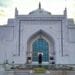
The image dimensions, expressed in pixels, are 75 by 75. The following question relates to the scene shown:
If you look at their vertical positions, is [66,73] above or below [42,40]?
below

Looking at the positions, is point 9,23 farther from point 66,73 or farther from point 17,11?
point 66,73

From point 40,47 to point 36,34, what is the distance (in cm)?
117

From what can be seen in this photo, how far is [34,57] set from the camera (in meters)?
23.9

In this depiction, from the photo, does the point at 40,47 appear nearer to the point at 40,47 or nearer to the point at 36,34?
the point at 40,47

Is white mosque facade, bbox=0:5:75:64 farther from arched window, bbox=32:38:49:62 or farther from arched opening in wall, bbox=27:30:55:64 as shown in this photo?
arched window, bbox=32:38:49:62

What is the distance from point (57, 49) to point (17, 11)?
4.47 metres

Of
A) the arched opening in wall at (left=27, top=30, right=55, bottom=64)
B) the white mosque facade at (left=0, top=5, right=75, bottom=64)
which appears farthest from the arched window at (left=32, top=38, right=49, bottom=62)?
the white mosque facade at (left=0, top=5, right=75, bottom=64)

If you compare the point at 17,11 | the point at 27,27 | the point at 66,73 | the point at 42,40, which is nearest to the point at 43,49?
the point at 42,40

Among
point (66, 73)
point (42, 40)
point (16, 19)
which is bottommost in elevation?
point (66, 73)

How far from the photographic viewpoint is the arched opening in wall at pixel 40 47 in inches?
932

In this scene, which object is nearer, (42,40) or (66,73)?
(66,73)

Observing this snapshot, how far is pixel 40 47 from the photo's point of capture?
2417cm

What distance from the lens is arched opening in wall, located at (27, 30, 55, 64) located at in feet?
77.7

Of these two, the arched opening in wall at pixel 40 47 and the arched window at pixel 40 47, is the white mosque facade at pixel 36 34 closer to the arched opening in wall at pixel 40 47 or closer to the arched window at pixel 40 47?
the arched opening in wall at pixel 40 47
